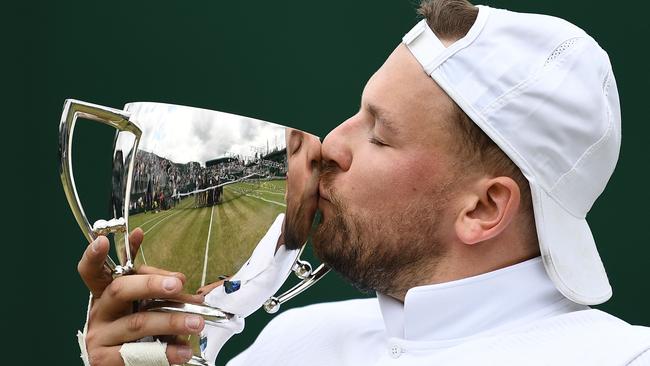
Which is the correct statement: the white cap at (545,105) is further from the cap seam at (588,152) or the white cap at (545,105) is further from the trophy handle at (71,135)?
the trophy handle at (71,135)

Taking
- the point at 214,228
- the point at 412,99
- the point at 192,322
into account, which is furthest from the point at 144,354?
the point at 412,99

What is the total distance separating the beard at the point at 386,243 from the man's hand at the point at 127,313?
24cm

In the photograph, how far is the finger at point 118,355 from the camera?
1381 mm

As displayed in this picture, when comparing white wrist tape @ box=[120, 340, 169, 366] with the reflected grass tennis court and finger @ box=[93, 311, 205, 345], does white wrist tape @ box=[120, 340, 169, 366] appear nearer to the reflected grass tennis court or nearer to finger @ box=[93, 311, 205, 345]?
finger @ box=[93, 311, 205, 345]

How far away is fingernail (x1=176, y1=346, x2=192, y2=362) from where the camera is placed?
138cm

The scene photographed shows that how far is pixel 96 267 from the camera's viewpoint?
140 centimetres

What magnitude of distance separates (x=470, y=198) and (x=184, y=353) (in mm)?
515

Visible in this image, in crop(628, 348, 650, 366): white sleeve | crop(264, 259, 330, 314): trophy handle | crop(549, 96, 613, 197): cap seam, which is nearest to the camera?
crop(628, 348, 650, 366): white sleeve

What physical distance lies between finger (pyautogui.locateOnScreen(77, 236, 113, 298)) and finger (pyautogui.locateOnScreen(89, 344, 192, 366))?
97mm

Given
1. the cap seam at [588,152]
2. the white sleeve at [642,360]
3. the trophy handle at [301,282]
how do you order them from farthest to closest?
1. the trophy handle at [301,282]
2. the cap seam at [588,152]
3. the white sleeve at [642,360]

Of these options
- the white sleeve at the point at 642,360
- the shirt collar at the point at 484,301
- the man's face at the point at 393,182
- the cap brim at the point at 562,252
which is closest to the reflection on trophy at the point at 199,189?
the man's face at the point at 393,182

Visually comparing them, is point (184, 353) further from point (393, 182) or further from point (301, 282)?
point (393, 182)

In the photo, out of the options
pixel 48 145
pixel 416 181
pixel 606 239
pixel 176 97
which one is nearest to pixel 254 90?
pixel 176 97

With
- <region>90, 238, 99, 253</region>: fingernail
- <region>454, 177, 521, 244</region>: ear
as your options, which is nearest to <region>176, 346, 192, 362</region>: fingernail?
<region>90, 238, 99, 253</region>: fingernail
